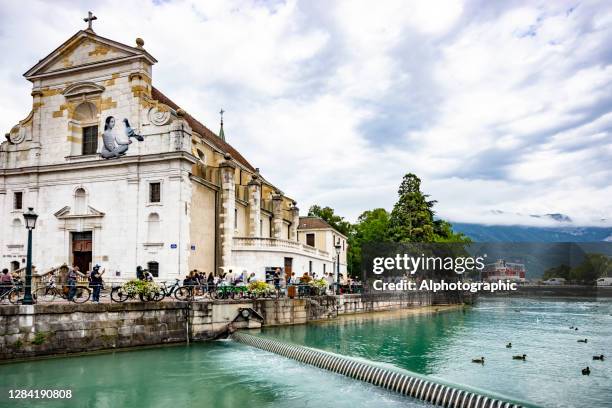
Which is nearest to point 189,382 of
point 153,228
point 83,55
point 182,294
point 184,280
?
point 182,294

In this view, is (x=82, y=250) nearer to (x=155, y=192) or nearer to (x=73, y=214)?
(x=73, y=214)

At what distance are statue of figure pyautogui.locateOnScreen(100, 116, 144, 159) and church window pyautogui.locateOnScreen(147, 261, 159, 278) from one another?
23.1 ft

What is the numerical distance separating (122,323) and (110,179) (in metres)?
14.5

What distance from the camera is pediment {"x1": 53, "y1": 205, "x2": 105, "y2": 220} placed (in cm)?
3177

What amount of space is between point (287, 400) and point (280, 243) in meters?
24.4

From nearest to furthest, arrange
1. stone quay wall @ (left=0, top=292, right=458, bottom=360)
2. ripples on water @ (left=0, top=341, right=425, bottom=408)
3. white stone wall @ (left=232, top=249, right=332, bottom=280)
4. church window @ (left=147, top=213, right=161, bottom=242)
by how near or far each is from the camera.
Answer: ripples on water @ (left=0, top=341, right=425, bottom=408), stone quay wall @ (left=0, top=292, right=458, bottom=360), church window @ (left=147, top=213, right=161, bottom=242), white stone wall @ (left=232, top=249, right=332, bottom=280)

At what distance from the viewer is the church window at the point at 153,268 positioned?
1187 inches

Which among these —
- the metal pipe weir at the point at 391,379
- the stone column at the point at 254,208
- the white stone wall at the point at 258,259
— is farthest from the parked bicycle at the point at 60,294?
the stone column at the point at 254,208

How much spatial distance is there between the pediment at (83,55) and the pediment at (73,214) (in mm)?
8911

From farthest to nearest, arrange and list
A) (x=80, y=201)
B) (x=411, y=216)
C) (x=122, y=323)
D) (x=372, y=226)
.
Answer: (x=372, y=226)
(x=411, y=216)
(x=80, y=201)
(x=122, y=323)

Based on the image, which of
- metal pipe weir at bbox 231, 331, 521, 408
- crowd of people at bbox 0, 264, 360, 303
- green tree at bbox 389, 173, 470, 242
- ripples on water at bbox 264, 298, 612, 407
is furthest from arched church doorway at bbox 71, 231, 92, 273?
green tree at bbox 389, 173, 470, 242

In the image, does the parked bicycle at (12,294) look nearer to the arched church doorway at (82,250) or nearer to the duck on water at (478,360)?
the arched church doorway at (82,250)

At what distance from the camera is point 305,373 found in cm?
1634

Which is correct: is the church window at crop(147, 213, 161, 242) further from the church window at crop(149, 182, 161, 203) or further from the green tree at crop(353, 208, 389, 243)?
the green tree at crop(353, 208, 389, 243)
